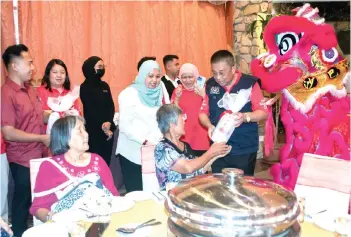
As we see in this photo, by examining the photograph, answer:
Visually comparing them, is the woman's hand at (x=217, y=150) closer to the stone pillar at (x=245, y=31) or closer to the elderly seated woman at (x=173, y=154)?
the elderly seated woman at (x=173, y=154)

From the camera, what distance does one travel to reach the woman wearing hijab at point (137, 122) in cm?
286

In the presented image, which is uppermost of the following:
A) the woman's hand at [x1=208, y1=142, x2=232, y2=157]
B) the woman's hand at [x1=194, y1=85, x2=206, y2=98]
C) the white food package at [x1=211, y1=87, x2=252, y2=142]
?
the woman's hand at [x1=194, y1=85, x2=206, y2=98]

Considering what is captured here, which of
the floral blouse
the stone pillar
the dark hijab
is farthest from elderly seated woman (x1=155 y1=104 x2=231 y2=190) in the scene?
the stone pillar

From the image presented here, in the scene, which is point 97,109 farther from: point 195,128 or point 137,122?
point 195,128

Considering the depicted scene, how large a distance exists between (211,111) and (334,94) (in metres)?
0.88

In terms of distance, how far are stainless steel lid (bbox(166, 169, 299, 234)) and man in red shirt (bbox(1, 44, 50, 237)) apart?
1636 millimetres

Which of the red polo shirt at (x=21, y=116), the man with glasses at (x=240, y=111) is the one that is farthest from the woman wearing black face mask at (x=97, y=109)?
the man with glasses at (x=240, y=111)

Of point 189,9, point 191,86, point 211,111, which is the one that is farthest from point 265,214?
point 189,9

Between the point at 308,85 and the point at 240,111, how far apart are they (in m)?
0.58

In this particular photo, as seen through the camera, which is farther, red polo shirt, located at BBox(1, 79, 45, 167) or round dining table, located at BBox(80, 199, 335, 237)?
red polo shirt, located at BBox(1, 79, 45, 167)

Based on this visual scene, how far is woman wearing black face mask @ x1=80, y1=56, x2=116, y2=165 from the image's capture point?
333 cm

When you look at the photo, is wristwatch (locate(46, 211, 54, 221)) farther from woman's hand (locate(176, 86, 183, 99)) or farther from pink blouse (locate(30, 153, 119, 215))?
woman's hand (locate(176, 86, 183, 99))

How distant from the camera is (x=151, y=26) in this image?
4609mm

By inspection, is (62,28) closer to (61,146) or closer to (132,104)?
(132,104)
